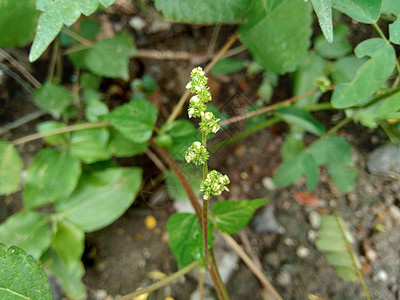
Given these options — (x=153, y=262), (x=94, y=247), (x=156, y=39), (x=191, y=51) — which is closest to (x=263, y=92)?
(x=191, y=51)

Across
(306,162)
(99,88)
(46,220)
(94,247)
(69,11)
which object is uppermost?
(69,11)

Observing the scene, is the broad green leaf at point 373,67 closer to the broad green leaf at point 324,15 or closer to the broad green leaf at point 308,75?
the broad green leaf at point 324,15

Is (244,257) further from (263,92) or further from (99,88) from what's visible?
(99,88)

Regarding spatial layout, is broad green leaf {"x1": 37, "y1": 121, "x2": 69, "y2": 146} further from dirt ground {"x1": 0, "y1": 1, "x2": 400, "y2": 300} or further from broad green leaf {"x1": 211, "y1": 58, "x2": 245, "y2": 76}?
broad green leaf {"x1": 211, "y1": 58, "x2": 245, "y2": 76}

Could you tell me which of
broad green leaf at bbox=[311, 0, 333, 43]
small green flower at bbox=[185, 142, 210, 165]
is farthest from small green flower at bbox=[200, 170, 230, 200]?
broad green leaf at bbox=[311, 0, 333, 43]

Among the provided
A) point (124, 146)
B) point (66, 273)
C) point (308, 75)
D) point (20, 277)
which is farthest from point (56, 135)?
point (308, 75)

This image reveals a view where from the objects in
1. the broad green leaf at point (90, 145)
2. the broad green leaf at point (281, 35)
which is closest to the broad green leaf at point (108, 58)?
the broad green leaf at point (90, 145)
